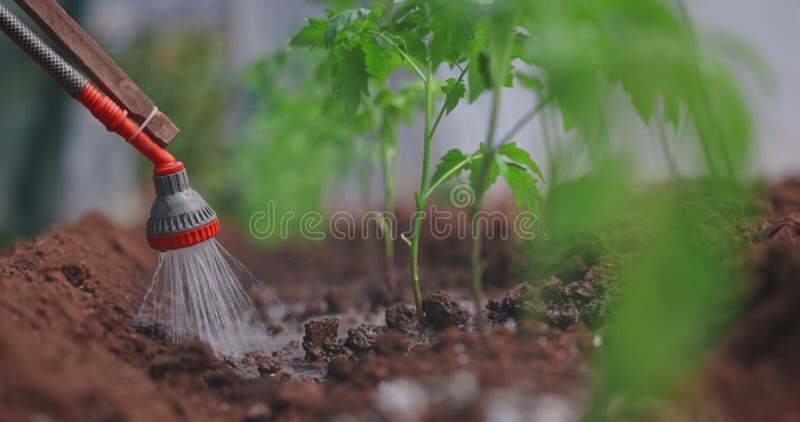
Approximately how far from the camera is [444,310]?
156 cm

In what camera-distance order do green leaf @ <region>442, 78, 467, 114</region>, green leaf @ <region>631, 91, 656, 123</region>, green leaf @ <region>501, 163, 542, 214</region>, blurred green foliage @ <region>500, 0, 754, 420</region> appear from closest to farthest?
blurred green foliage @ <region>500, 0, 754, 420</region> < green leaf @ <region>631, 91, 656, 123</region> < green leaf @ <region>442, 78, 467, 114</region> < green leaf @ <region>501, 163, 542, 214</region>

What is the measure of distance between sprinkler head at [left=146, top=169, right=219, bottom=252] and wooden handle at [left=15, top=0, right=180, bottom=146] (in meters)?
0.13

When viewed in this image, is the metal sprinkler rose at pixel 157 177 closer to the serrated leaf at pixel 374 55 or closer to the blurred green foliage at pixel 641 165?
the serrated leaf at pixel 374 55

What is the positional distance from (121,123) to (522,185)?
95cm

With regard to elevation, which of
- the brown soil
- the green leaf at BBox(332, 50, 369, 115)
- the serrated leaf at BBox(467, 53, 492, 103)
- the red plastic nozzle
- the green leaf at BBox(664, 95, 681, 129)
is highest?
the green leaf at BBox(332, 50, 369, 115)

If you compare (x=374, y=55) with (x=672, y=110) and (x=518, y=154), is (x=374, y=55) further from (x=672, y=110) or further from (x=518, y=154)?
(x=672, y=110)

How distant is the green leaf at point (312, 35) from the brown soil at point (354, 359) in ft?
2.26

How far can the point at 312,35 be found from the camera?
1585mm

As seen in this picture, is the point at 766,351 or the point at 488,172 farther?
the point at 488,172

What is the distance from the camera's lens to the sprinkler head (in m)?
1.48

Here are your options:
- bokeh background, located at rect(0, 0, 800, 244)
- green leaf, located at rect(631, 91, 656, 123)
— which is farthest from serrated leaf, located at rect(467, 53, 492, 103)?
bokeh background, located at rect(0, 0, 800, 244)

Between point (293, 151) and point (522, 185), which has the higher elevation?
point (293, 151)

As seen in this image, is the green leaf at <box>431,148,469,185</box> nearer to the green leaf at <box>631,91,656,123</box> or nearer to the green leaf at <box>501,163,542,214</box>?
the green leaf at <box>501,163,542,214</box>

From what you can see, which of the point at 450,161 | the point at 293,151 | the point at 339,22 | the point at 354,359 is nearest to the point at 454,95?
the point at 450,161
